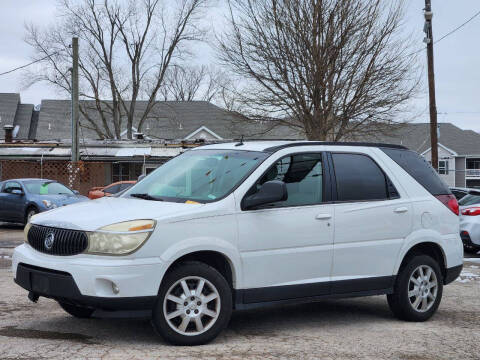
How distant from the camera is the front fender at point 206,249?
5.66 metres

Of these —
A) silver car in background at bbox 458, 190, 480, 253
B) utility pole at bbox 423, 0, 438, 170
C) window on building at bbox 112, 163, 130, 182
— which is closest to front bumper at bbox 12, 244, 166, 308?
silver car in background at bbox 458, 190, 480, 253

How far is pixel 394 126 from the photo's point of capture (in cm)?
2853

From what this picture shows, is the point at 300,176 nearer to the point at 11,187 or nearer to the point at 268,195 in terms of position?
the point at 268,195

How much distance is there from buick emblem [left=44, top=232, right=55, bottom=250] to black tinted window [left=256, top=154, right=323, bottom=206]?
1.84 meters

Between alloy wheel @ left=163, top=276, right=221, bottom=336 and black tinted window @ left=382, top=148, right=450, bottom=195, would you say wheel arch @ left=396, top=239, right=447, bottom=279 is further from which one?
alloy wheel @ left=163, top=276, right=221, bottom=336

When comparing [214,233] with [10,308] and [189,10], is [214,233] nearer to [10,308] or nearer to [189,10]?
[10,308]

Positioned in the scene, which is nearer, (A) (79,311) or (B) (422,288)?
(A) (79,311)

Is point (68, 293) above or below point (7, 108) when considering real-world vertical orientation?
below

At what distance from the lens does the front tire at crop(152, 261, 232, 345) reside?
5.70 m

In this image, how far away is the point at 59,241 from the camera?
5781 mm

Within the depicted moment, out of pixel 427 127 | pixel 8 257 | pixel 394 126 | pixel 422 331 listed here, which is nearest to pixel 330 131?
pixel 394 126

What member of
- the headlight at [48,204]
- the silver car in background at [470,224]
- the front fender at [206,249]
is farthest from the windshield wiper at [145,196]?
the headlight at [48,204]

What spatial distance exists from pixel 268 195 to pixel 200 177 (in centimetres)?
78

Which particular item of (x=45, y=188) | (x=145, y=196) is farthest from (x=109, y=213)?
(x=45, y=188)
